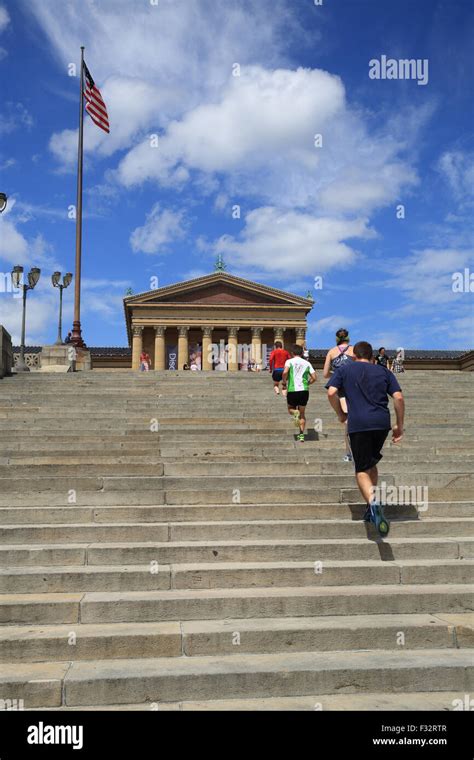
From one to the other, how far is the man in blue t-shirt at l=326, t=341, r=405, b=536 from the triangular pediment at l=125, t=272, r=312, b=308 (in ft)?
177

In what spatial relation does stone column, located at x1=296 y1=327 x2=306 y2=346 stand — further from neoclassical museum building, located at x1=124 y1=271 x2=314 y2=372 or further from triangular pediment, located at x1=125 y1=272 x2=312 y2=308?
triangular pediment, located at x1=125 y1=272 x2=312 y2=308

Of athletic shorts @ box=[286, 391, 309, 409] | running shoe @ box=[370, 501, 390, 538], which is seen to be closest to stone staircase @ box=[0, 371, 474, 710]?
running shoe @ box=[370, 501, 390, 538]

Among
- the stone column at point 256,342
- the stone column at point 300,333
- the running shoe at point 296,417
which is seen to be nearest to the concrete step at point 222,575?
the running shoe at point 296,417

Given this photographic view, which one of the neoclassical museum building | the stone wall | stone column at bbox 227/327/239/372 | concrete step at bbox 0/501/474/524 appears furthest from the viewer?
stone column at bbox 227/327/239/372

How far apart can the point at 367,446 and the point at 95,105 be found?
80.1ft

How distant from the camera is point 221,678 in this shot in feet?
14.0

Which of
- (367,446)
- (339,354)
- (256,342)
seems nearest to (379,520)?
(367,446)

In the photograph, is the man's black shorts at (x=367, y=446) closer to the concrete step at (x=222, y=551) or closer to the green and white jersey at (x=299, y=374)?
the concrete step at (x=222, y=551)

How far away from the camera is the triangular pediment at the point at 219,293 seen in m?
59.5

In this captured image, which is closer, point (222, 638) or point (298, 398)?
point (222, 638)

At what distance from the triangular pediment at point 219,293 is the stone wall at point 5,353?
41990 millimetres

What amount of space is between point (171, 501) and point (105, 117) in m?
23.7

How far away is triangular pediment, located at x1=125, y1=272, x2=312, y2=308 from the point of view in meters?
59.5

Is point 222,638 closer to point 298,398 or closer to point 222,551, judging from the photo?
point 222,551
